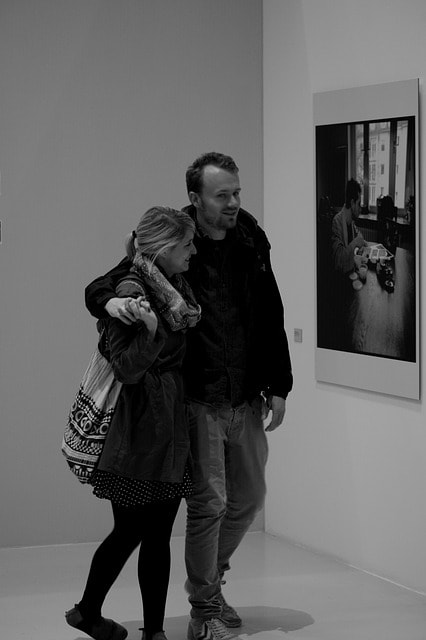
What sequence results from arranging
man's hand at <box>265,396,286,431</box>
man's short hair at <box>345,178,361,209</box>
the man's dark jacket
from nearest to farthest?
the man's dark jacket, man's hand at <box>265,396,286,431</box>, man's short hair at <box>345,178,361,209</box>

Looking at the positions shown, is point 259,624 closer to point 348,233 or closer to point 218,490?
point 218,490

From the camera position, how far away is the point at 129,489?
358 cm

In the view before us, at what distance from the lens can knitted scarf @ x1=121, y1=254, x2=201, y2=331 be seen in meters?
3.61

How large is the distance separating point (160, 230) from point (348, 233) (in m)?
1.37

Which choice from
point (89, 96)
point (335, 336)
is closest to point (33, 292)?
point (89, 96)

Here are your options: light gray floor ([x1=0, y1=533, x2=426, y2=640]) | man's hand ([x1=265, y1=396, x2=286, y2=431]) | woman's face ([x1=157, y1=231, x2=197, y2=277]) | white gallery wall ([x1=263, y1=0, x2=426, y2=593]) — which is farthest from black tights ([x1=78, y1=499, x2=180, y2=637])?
white gallery wall ([x1=263, y1=0, x2=426, y2=593])

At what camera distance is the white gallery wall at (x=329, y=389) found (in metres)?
4.53

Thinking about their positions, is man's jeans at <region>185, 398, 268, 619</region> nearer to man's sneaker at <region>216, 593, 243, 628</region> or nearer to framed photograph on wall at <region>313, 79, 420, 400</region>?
man's sneaker at <region>216, 593, 243, 628</region>

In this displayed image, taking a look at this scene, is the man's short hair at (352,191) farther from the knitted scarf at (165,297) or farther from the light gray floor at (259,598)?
the light gray floor at (259,598)

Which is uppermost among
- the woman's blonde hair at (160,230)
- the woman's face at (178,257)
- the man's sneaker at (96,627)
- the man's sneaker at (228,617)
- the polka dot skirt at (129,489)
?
the woman's blonde hair at (160,230)

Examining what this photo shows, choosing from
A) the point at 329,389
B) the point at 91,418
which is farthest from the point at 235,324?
the point at 329,389

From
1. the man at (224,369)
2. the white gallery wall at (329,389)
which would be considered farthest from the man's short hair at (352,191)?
the man at (224,369)

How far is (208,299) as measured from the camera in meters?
3.87

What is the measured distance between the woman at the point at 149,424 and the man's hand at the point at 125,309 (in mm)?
26
